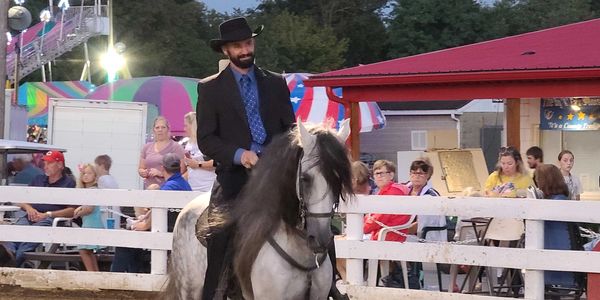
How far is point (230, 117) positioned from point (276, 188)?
2.22 feet

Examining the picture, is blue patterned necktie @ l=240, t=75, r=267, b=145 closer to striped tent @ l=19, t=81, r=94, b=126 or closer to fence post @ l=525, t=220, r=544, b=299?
fence post @ l=525, t=220, r=544, b=299

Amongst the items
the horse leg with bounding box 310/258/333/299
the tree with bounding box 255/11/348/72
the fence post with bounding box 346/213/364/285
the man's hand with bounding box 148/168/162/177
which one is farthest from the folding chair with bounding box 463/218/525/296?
the tree with bounding box 255/11/348/72

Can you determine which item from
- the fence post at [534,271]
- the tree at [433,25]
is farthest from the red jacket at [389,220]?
the tree at [433,25]

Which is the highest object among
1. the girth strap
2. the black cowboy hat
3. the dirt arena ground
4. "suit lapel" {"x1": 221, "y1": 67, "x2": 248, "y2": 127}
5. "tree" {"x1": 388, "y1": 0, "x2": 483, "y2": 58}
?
"tree" {"x1": 388, "y1": 0, "x2": 483, "y2": 58}

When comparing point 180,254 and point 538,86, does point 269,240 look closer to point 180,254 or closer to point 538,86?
point 180,254

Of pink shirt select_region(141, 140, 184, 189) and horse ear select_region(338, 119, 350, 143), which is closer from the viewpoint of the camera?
horse ear select_region(338, 119, 350, 143)

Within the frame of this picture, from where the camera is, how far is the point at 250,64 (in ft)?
22.7

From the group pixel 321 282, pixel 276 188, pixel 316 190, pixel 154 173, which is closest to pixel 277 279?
pixel 321 282

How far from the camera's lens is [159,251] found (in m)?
11.6

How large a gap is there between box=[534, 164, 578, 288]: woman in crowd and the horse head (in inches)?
168

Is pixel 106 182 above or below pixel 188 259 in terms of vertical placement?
above

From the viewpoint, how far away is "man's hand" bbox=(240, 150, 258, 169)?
6621 mm

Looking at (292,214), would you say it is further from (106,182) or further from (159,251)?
(106,182)

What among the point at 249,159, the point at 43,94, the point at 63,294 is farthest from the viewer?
the point at 43,94
